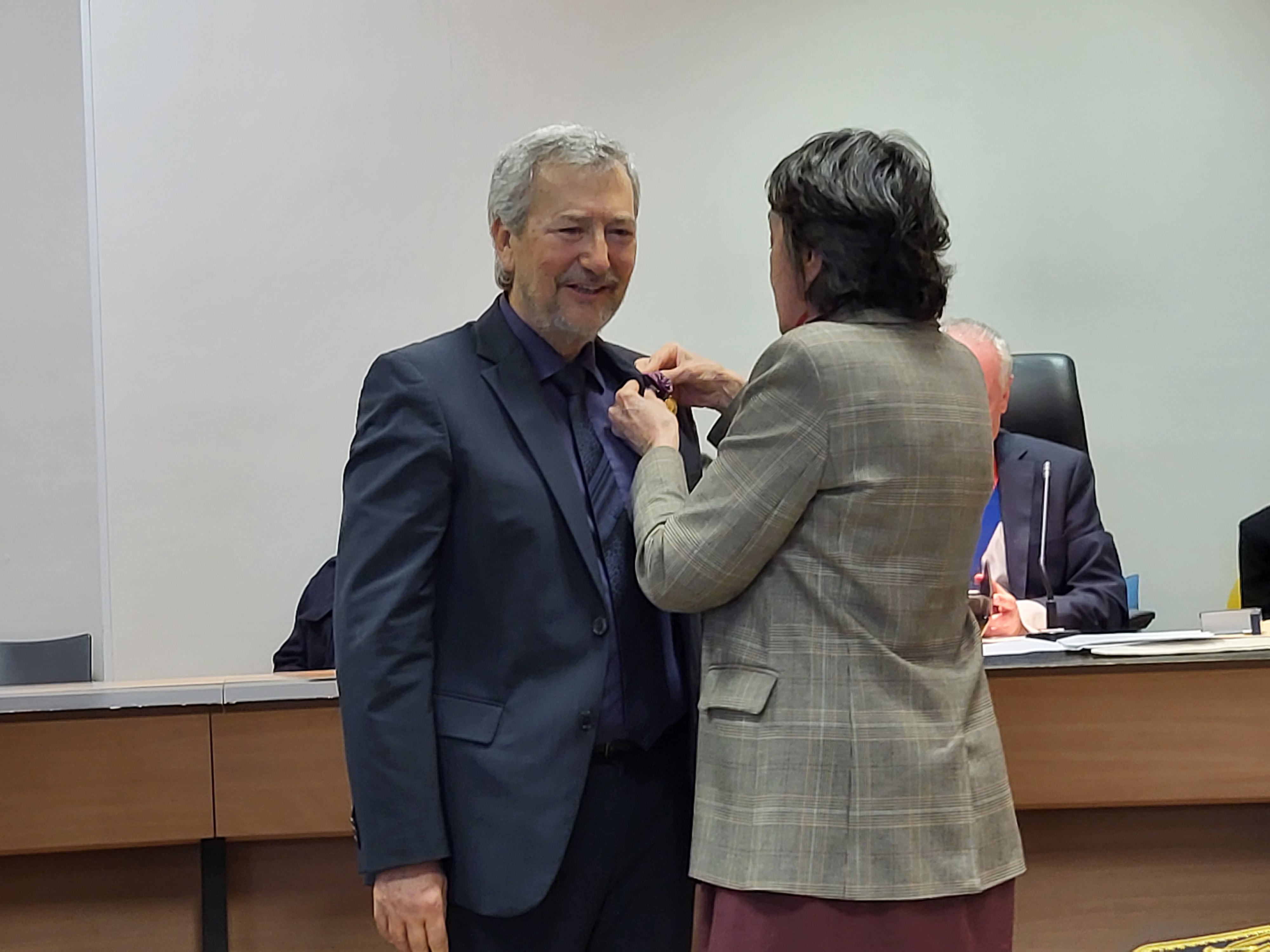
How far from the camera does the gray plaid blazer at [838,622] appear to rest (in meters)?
1.26

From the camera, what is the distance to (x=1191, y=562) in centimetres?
398

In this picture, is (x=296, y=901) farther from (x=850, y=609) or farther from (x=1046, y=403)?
(x=1046, y=403)

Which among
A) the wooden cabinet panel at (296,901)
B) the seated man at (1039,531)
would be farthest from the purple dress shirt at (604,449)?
the seated man at (1039,531)

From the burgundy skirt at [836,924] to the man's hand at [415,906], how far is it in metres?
0.29

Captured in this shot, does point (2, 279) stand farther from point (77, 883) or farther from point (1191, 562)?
point (1191, 562)

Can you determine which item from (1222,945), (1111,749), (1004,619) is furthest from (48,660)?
(1222,945)

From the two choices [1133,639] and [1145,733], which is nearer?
[1145,733]

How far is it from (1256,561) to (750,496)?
2.36 meters

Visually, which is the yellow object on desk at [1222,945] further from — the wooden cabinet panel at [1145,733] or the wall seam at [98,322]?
the wall seam at [98,322]

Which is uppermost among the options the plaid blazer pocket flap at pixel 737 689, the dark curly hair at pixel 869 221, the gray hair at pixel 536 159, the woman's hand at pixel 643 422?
the gray hair at pixel 536 159

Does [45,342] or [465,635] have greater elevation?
[45,342]

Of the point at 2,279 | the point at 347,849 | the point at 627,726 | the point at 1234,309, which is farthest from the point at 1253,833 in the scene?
the point at 2,279

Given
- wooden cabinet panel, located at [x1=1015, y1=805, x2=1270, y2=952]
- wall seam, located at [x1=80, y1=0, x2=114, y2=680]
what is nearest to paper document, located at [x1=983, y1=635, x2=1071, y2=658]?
wooden cabinet panel, located at [x1=1015, y1=805, x2=1270, y2=952]

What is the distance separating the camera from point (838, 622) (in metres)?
1.28
